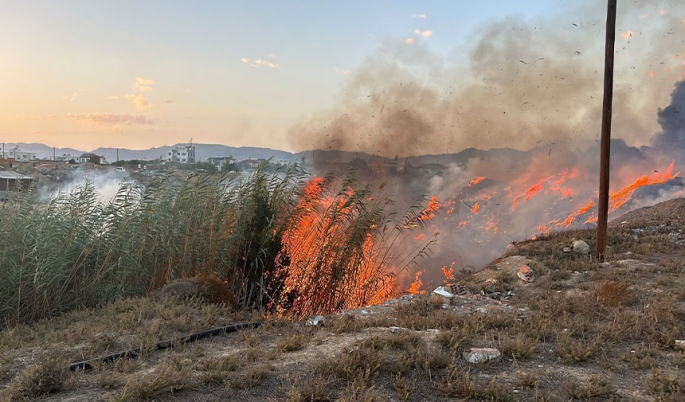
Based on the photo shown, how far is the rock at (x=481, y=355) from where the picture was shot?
4.27 m

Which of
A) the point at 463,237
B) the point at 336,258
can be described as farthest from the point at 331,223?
the point at 463,237

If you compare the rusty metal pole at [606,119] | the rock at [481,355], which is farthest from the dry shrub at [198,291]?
the rusty metal pole at [606,119]

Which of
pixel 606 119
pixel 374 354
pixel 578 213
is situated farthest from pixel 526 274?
pixel 578 213

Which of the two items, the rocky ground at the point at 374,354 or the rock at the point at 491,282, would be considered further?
the rock at the point at 491,282

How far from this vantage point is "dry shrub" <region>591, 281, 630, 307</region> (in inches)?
268

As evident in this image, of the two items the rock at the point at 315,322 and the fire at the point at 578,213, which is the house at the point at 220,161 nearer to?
the rock at the point at 315,322

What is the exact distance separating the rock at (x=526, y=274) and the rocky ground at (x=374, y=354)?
224 cm

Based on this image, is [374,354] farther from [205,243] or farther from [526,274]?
[526,274]

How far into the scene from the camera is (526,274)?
984 cm

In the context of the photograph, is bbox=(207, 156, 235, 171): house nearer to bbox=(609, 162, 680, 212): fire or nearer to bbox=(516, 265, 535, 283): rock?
bbox=(516, 265, 535, 283): rock

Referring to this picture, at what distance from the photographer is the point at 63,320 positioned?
5.85 m

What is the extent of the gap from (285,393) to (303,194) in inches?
215

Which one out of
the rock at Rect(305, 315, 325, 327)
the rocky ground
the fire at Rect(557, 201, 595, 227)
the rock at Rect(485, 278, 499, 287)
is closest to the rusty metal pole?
the rock at Rect(485, 278, 499, 287)

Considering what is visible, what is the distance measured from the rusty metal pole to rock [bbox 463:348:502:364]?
8.04 metres
